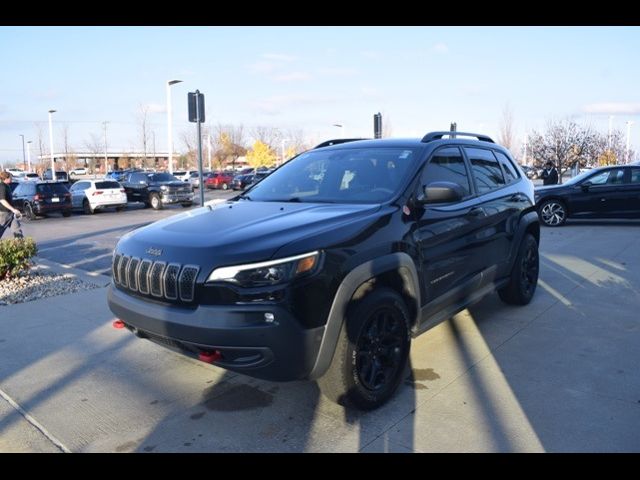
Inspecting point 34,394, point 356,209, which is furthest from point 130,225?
point 356,209

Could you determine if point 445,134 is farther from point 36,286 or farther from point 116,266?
point 36,286

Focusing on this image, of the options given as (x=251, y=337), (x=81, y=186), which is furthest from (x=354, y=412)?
(x=81, y=186)

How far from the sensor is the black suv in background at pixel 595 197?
42.5 ft

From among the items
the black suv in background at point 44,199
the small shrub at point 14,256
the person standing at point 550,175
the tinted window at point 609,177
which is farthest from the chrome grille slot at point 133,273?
the black suv in background at point 44,199

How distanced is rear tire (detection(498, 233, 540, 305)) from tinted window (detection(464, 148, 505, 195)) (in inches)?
32.5

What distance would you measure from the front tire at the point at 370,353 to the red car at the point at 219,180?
3920 centimetres

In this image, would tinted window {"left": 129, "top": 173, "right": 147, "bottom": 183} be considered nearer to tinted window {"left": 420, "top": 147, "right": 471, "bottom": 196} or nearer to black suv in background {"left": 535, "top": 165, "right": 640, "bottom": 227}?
black suv in background {"left": 535, "top": 165, "right": 640, "bottom": 227}

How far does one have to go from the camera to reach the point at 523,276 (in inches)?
229

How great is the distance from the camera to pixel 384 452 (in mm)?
3020

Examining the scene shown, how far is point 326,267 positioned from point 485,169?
9.35 ft

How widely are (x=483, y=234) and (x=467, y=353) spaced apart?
3.55ft

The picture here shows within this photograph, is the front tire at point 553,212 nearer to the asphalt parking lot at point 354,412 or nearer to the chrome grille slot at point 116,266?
the asphalt parking lot at point 354,412

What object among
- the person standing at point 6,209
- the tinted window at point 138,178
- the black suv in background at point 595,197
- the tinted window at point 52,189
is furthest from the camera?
the tinted window at point 138,178

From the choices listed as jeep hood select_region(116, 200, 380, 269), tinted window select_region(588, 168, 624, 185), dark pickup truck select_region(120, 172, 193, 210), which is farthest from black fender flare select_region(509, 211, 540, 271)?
dark pickup truck select_region(120, 172, 193, 210)
